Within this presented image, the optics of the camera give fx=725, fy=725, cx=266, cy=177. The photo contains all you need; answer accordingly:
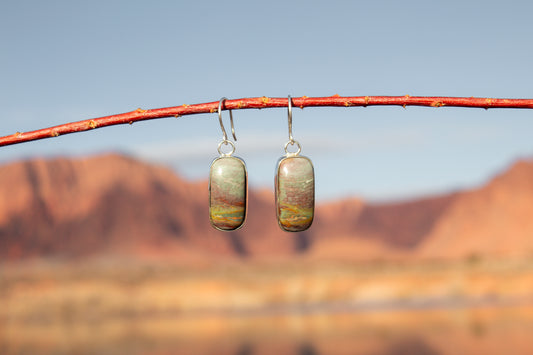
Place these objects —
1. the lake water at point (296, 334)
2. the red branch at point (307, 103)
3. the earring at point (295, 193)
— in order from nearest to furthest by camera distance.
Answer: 1. the red branch at point (307, 103)
2. the earring at point (295, 193)
3. the lake water at point (296, 334)

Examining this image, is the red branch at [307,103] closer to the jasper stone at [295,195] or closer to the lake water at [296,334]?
the jasper stone at [295,195]

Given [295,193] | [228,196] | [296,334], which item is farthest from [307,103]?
[296,334]

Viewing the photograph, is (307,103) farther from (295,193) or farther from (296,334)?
(296,334)

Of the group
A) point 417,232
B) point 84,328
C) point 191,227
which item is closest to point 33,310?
point 84,328

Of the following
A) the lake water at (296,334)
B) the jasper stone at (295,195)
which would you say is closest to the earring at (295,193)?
the jasper stone at (295,195)

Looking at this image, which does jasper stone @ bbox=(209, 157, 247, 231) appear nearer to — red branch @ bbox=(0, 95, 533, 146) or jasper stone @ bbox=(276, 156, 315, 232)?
jasper stone @ bbox=(276, 156, 315, 232)

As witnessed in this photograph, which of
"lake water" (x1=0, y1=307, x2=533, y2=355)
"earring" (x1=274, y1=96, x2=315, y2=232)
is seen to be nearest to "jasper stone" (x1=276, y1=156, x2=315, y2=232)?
"earring" (x1=274, y1=96, x2=315, y2=232)

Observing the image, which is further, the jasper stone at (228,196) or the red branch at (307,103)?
the jasper stone at (228,196)
